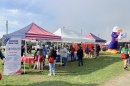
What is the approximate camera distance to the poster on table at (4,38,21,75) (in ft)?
49.7

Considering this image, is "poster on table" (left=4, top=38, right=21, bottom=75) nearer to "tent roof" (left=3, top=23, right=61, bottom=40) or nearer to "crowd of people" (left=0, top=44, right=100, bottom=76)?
"tent roof" (left=3, top=23, right=61, bottom=40)

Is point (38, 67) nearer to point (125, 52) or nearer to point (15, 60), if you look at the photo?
point (15, 60)

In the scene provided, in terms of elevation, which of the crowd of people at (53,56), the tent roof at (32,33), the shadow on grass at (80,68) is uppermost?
the tent roof at (32,33)

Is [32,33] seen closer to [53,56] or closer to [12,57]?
[12,57]

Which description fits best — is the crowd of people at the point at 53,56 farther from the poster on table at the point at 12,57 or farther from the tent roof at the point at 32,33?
the poster on table at the point at 12,57

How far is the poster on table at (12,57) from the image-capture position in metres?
15.2

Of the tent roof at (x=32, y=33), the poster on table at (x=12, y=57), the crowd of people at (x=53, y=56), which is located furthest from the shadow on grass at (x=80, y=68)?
the poster on table at (x=12, y=57)

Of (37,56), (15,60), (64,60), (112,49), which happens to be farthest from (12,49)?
(112,49)

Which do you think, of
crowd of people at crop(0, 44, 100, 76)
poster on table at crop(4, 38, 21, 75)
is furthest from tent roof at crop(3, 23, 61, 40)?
crowd of people at crop(0, 44, 100, 76)

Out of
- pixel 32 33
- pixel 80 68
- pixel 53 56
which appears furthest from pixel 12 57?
pixel 80 68

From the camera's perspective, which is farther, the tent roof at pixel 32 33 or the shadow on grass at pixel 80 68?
the shadow on grass at pixel 80 68

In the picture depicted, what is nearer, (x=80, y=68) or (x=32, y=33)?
(x=32, y=33)

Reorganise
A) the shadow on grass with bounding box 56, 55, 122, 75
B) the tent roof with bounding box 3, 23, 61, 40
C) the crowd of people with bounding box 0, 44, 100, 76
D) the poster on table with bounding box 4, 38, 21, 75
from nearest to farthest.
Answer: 1. the crowd of people with bounding box 0, 44, 100, 76
2. the poster on table with bounding box 4, 38, 21, 75
3. the tent roof with bounding box 3, 23, 61, 40
4. the shadow on grass with bounding box 56, 55, 122, 75

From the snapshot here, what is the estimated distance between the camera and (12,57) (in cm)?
1520
